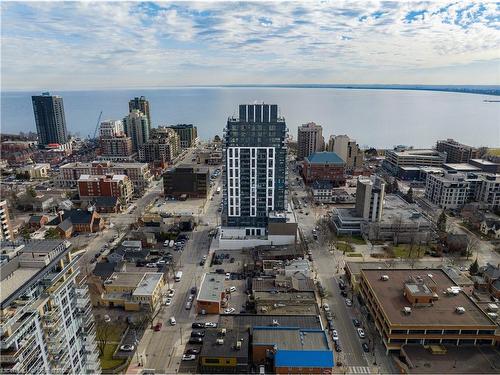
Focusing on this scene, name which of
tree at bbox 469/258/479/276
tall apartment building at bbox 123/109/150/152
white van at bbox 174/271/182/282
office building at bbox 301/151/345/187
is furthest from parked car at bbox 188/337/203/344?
tall apartment building at bbox 123/109/150/152

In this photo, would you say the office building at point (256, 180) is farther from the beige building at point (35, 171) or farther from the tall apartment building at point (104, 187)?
the beige building at point (35, 171)

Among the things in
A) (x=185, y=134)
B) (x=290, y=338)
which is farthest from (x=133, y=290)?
(x=185, y=134)

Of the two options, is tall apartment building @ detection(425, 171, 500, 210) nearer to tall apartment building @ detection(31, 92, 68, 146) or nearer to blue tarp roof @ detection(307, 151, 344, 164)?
blue tarp roof @ detection(307, 151, 344, 164)

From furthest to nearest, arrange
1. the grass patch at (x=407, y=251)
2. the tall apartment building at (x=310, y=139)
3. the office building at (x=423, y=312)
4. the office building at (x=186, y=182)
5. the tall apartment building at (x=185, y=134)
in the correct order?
the tall apartment building at (x=185, y=134)
the tall apartment building at (x=310, y=139)
the office building at (x=186, y=182)
the grass patch at (x=407, y=251)
the office building at (x=423, y=312)

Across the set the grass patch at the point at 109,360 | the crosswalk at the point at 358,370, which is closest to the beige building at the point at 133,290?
the grass patch at the point at 109,360

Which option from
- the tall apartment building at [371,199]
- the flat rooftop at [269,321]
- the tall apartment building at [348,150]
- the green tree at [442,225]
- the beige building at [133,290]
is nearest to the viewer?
the flat rooftop at [269,321]
